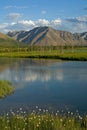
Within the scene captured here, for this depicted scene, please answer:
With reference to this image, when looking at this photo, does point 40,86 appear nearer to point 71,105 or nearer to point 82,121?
point 71,105

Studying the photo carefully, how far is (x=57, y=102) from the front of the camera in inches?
1179

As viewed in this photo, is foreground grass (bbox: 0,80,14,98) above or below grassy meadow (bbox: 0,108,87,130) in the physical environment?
below

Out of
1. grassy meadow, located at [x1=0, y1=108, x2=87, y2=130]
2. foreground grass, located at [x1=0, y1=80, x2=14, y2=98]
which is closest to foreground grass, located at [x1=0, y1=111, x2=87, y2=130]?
grassy meadow, located at [x1=0, y1=108, x2=87, y2=130]

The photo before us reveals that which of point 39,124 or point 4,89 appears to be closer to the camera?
point 39,124

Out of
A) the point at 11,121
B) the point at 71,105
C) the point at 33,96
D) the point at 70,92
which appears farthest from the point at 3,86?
the point at 11,121

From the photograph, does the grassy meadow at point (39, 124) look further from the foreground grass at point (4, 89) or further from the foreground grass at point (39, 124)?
the foreground grass at point (4, 89)

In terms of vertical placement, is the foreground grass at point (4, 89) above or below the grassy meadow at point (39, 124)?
below

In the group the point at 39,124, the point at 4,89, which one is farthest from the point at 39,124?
the point at 4,89

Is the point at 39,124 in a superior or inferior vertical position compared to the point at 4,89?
superior

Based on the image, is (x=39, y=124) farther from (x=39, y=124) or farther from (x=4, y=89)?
(x=4, y=89)

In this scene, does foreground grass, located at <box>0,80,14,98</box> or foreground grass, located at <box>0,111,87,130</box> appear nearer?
foreground grass, located at <box>0,111,87,130</box>

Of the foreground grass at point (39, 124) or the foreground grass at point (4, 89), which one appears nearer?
the foreground grass at point (39, 124)

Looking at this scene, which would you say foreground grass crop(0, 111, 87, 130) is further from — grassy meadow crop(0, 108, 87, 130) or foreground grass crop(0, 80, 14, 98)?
foreground grass crop(0, 80, 14, 98)

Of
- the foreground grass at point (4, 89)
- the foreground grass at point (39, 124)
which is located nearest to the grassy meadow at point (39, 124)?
the foreground grass at point (39, 124)
